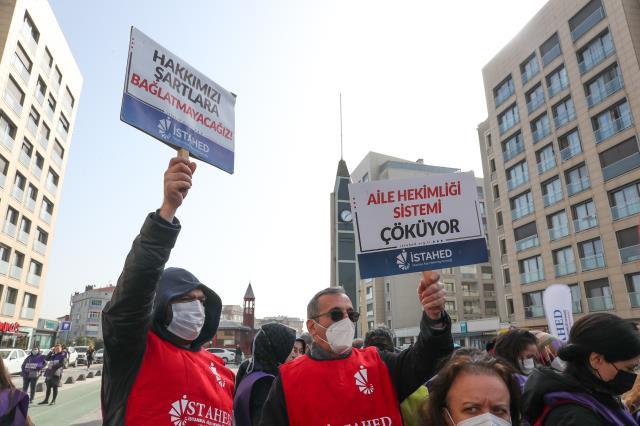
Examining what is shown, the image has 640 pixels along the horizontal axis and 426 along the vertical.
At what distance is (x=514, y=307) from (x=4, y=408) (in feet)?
124

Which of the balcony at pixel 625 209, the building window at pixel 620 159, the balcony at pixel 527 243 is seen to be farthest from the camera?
the balcony at pixel 527 243

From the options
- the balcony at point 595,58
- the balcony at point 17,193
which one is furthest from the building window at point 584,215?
the balcony at point 17,193

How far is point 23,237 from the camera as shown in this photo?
106 feet

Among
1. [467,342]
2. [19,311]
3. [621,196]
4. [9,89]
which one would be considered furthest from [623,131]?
[19,311]

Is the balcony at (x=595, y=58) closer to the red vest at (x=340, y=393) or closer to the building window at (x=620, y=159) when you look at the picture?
the building window at (x=620, y=159)

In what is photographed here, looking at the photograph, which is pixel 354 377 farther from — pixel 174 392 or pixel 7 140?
pixel 7 140

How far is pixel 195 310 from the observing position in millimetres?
2566

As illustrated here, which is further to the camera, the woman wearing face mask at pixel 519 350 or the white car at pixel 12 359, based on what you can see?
the white car at pixel 12 359

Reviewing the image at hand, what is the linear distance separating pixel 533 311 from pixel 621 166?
1231 cm

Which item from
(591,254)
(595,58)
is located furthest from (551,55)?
(591,254)

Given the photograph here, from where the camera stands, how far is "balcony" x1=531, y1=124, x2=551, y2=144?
33594mm

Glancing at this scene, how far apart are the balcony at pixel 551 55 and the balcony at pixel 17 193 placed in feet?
133

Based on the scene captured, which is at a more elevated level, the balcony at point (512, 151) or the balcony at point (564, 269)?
the balcony at point (512, 151)

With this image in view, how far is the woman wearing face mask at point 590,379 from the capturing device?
2125 mm
